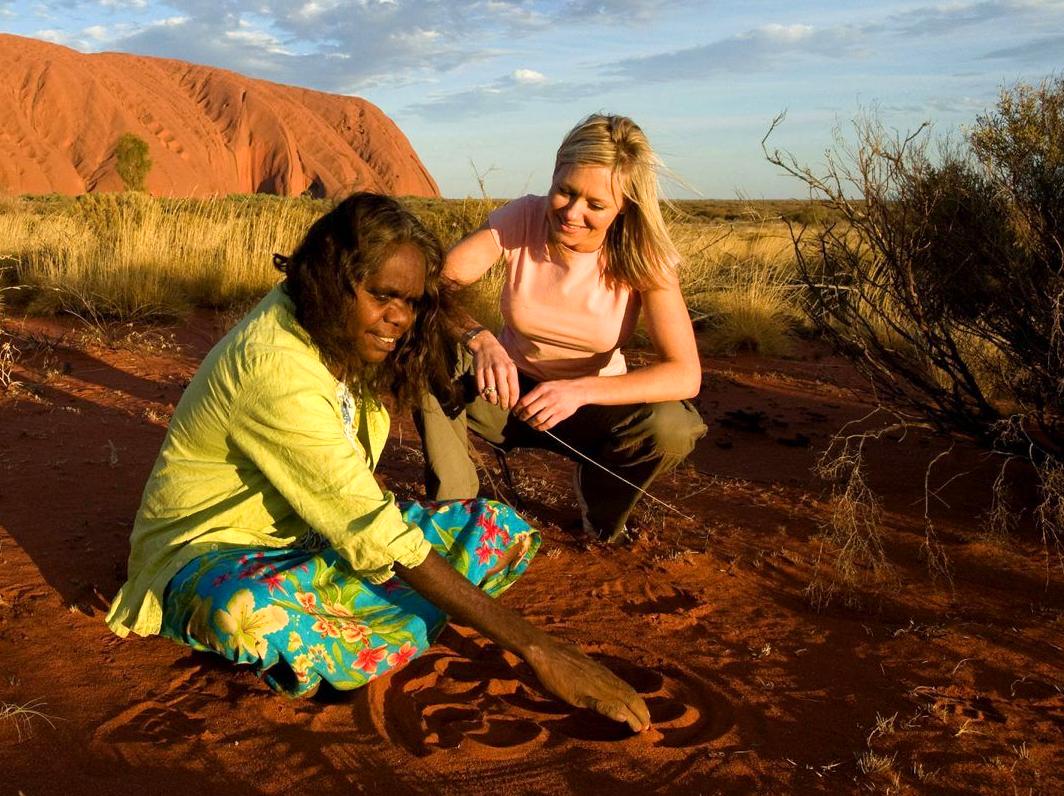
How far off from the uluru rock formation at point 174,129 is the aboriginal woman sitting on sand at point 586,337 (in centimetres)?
3411

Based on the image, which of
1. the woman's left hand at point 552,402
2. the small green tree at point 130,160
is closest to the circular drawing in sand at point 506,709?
the woman's left hand at point 552,402

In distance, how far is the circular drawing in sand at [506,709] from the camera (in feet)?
7.25

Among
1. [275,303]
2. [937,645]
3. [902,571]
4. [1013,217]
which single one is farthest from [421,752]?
[1013,217]

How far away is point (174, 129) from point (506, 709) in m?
56.4

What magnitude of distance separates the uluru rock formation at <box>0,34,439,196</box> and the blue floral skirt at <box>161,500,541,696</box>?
1373 inches

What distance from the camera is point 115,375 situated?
5.97m

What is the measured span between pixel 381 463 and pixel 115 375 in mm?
2483

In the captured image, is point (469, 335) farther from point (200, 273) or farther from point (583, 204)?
point (200, 273)

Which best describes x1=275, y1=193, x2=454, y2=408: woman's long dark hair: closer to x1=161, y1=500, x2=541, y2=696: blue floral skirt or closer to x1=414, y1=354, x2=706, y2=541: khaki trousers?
x1=161, y1=500, x2=541, y2=696: blue floral skirt

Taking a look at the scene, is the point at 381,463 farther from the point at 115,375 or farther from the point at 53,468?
the point at 115,375

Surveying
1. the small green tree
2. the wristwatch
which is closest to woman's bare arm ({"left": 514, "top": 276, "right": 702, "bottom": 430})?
the wristwatch

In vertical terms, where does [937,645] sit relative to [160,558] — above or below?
below

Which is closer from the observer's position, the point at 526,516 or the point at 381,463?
the point at 526,516

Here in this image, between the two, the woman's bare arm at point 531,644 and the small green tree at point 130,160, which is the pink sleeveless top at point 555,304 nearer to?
the woman's bare arm at point 531,644
